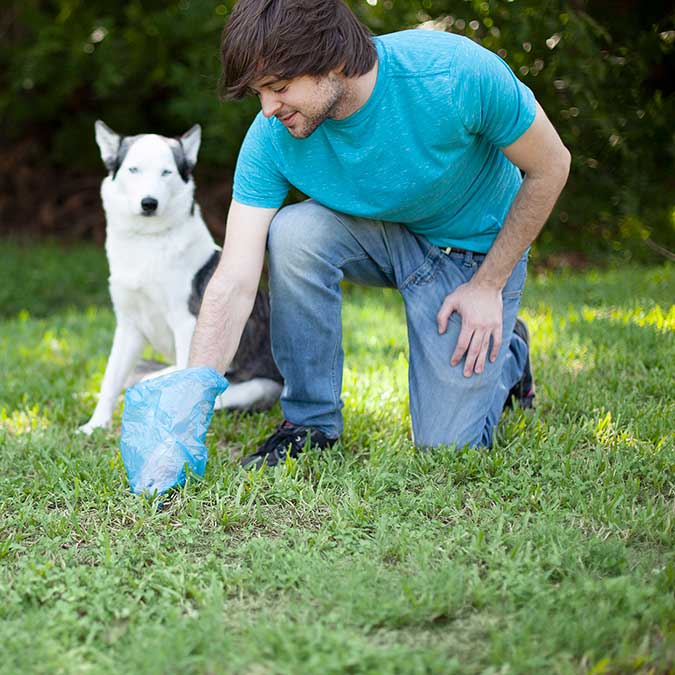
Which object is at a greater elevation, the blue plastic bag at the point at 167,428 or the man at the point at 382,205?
the man at the point at 382,205

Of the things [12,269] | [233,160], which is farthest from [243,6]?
[12,269]

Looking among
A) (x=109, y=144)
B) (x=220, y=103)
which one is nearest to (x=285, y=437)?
(x=109, y=144)

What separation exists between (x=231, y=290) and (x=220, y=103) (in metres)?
3.92

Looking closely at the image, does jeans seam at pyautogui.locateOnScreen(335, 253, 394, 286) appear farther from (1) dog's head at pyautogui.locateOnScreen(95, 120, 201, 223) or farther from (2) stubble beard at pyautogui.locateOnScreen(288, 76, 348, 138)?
(1) dog's head at pyautogui.locateOnScreen(95, 120, 201, 223)

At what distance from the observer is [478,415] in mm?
2799

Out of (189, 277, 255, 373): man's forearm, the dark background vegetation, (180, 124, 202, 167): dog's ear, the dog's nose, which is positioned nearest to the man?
(189, 277, 255, 373): man's forearm

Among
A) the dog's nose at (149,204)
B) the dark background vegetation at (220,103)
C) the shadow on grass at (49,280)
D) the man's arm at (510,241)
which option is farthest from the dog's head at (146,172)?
the shadow on grass at (49,280)

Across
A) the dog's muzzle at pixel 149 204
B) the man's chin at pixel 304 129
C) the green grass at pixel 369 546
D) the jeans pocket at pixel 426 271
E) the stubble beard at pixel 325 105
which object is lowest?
the green grass at pixel 369 546

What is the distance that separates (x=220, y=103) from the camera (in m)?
6.27

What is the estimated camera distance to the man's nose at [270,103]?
7.89 ft

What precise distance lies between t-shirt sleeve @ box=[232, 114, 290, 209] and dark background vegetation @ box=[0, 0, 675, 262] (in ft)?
7.14

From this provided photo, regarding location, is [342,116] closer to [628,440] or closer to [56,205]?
[628,440]

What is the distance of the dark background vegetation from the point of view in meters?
5.05

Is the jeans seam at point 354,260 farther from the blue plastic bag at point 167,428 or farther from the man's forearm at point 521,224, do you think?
the blue plastic bag at point 167,428
